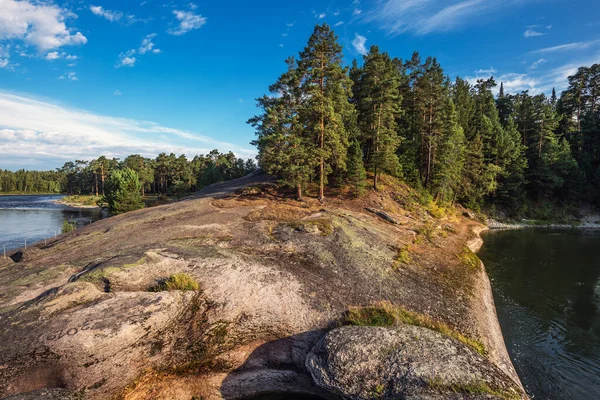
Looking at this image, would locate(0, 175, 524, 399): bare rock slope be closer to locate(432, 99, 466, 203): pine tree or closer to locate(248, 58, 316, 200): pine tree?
locate(248, 58, 316, 200): pine tree

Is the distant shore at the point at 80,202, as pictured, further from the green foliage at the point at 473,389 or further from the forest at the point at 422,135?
the green foliage at the point at 473,389

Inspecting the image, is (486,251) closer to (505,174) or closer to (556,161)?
(505,174)

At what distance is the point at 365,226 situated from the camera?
940 inches

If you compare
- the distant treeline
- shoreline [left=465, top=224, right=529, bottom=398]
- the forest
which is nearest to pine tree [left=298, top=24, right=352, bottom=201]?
the forest

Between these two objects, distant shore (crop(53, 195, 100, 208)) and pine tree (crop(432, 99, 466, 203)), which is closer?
pine tree (crop(432, 99, 466, 203))

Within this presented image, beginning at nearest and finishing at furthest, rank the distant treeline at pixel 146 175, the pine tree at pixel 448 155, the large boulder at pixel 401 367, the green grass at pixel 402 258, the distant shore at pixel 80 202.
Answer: the large boulder at pixel 401 367, the green grass at pixel 402 258, the pine tree at pixel 448 155, the distant treeline at pixel 146 175, the distant shore at pixel 80 202

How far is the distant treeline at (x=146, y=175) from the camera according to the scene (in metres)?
87.4

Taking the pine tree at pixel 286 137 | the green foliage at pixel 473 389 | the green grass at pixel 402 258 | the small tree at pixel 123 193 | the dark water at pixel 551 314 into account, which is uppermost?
the pine tree at pixel 286 137

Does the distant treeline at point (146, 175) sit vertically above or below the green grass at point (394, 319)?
above

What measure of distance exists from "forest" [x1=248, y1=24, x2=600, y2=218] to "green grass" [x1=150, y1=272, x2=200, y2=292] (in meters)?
15.6

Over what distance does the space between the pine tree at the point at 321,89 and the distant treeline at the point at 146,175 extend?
48.1 meters

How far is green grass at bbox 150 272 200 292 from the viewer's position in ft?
40.4

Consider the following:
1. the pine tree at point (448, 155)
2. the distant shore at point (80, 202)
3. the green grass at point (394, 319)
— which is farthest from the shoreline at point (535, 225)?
the distant shore at point (80, 202)

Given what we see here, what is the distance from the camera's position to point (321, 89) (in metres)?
28.8
